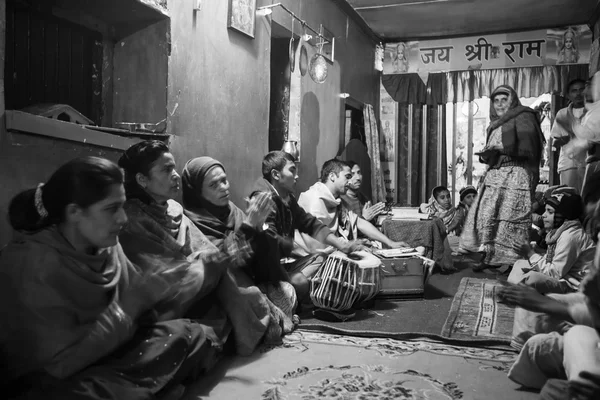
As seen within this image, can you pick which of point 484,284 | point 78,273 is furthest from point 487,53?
point 78,273

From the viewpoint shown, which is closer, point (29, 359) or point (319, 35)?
point (29, 359)

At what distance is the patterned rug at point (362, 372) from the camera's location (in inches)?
101

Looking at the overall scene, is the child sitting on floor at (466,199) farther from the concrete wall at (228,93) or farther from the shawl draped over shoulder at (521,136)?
the concrete wall at (228,93)

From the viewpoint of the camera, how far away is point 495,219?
655 cm

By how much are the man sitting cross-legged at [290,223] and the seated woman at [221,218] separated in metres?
0.39

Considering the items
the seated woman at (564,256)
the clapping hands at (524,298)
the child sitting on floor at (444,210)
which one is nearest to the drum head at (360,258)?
the seated woman at (564,256)

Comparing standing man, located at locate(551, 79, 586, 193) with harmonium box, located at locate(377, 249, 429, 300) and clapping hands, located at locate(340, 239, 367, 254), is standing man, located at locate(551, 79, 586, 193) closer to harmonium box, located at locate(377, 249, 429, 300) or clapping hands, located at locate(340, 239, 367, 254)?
harmonium box, located at locate(377, 249, 429, 300)

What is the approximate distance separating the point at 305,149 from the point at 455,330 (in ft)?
12.1

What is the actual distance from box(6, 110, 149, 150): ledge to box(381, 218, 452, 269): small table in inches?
141

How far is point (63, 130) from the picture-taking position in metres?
2.95

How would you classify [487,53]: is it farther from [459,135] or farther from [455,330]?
[455,330]

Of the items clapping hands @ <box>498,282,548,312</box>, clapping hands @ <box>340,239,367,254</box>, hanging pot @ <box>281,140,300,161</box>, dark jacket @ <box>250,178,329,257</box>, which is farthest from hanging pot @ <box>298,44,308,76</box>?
clapping hands @ <box>498,282,548,312</box>

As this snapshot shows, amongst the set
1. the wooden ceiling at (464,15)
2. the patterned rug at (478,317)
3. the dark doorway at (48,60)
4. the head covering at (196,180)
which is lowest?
the patterned rug at (478,317)

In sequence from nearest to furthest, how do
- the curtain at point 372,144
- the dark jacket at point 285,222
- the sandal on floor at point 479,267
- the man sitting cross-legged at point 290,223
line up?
the dark jacket at point 285,222
the man sitting cross-legged at point 290,223
the sandal on floor at point 479,267
the curtain at point 372,144
